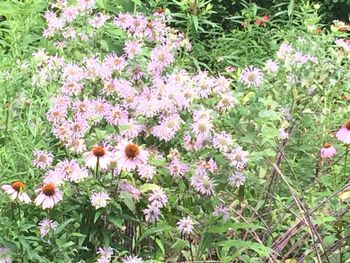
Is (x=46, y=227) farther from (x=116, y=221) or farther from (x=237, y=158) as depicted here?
(x=237, y=158)

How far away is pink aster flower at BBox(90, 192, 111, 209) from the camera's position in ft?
7.04

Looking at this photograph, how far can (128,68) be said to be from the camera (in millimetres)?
2678

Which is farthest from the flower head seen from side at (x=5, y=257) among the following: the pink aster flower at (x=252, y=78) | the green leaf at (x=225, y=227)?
the pink aster flower at (x=252, y=78)

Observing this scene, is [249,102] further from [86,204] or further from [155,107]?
[86,204]

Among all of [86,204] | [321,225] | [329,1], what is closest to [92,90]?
[86,204]

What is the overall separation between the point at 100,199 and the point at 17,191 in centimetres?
23

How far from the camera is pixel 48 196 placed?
6.92ft

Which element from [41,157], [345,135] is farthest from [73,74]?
[345,135]

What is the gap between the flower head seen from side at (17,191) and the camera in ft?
6.88

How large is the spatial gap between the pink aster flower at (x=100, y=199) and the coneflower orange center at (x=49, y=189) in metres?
0.12

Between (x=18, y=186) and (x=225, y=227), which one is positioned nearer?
(x=18, y=186)

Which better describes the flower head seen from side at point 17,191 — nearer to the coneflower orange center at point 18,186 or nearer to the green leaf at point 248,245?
the coneflower orange center at point 18,186

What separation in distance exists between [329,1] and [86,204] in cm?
469

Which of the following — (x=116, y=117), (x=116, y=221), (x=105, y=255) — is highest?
(x=116, y=117)
